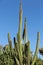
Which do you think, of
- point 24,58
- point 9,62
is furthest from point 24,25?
point 9,62

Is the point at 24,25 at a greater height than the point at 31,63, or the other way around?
the point at 24,25

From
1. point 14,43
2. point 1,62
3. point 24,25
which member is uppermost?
point 24,25

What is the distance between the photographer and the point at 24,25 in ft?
76.3

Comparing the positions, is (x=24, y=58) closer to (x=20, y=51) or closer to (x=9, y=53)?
(x=20, y=51)

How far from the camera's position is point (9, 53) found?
90.0 ft

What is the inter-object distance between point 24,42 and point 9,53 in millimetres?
5129

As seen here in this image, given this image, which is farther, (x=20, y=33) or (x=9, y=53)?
(x=9, y=53)

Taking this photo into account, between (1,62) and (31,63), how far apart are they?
5.74 metres

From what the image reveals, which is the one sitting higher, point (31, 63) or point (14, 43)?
point (14, 43)

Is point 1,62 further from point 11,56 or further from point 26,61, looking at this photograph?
point 26,61

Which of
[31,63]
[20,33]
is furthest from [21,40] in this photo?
[31,63]

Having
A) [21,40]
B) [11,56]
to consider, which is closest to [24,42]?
[21,40]

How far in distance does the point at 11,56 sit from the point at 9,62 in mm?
919

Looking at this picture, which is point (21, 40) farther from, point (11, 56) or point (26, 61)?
point (11, 56)
